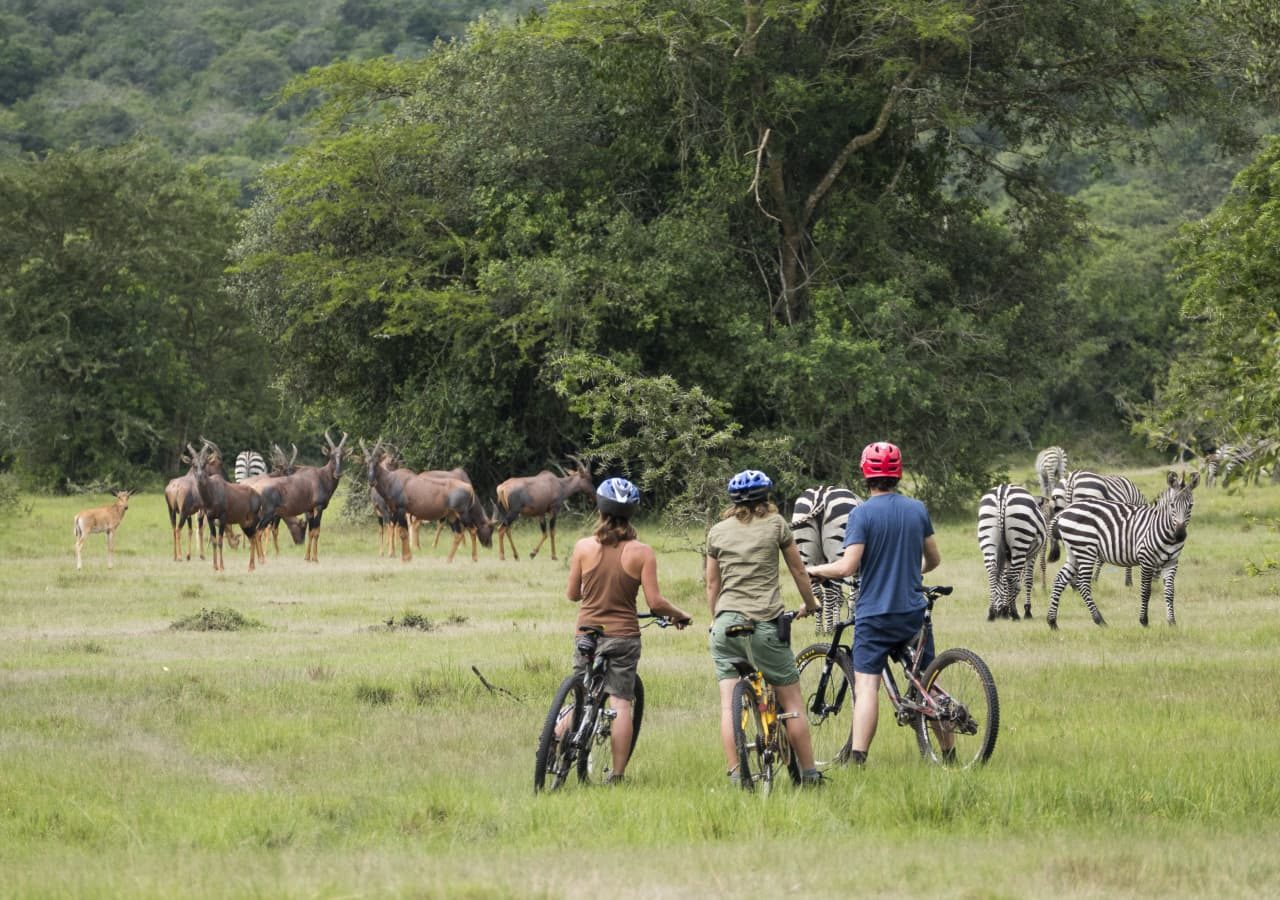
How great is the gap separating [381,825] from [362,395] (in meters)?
33.7

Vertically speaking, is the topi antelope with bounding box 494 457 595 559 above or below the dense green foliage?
below

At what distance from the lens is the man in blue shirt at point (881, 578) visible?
9.80 meters

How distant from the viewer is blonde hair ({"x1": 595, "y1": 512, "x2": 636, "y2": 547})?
31.7 ft

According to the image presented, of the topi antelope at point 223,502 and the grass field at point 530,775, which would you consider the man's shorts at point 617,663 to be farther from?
the topi antelope at point 223,502

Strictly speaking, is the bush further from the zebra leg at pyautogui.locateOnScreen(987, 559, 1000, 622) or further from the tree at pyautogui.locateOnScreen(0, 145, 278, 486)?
the tree at pyautogui.locateOnScreen(0, 145, 278, 486)

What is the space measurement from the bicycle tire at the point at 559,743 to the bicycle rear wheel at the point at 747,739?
851 mm

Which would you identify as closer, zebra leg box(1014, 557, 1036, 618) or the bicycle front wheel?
the bicycle front wheel

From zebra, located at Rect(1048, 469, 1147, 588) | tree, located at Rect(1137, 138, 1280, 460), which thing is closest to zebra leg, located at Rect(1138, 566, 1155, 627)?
tree, located at Rect(1137, 138, 1280, 460)

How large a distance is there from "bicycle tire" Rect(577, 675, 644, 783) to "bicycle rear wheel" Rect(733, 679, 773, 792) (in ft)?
2.28

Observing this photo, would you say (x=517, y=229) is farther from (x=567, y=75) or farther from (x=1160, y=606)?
(x=1160, y=606)

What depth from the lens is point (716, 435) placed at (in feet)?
76.0

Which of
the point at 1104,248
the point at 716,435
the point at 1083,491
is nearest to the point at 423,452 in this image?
the point at 716,435

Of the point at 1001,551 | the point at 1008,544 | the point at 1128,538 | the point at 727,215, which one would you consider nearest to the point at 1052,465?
the point at 727,215

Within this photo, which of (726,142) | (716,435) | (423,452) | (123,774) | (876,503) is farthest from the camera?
(423,452)
